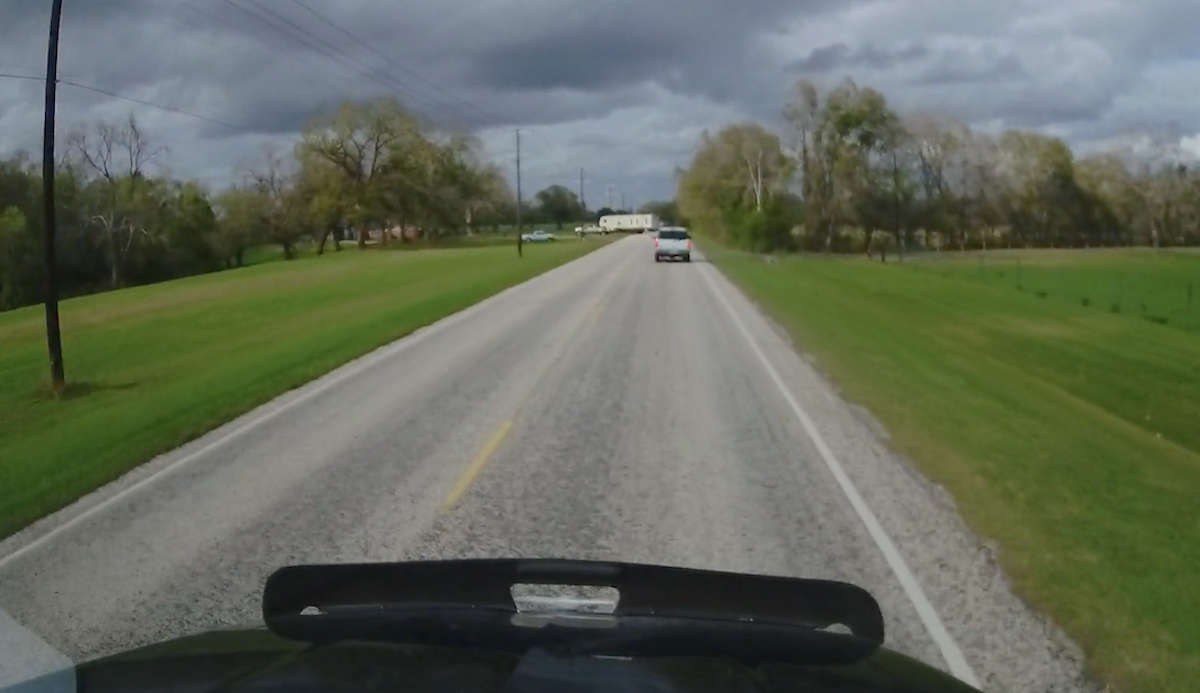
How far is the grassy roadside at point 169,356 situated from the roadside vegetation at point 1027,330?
26.8ft

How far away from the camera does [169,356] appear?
26.7 meters

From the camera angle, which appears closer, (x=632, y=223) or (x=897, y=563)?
(x=897, y=563)

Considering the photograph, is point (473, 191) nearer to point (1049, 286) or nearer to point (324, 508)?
point (1049, 286)

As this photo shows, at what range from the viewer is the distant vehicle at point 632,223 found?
190750 millimetres

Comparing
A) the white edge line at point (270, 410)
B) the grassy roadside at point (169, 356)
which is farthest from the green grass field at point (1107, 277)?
the white edge line at point (270, 410)

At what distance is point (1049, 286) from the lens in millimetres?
45594

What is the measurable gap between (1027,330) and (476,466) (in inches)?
897

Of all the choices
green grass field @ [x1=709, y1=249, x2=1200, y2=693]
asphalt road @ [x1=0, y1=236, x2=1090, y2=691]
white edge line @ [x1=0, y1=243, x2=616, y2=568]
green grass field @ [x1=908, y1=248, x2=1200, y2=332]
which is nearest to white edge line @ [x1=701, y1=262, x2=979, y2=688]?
asphalt road @ [x1=0, y1=236, x2=1090, y2=691]

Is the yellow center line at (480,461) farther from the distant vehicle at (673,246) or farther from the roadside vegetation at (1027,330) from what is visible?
the distant vehicle at (673,246)

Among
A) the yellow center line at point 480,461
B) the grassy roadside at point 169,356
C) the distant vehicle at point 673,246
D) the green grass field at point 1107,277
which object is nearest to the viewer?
the yellow center line at point 480,461

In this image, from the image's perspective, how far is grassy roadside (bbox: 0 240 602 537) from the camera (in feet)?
44.2

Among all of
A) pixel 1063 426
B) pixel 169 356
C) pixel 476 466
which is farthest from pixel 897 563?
pixel 169 356

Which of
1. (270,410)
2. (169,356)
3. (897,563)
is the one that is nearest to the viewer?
(897,563)

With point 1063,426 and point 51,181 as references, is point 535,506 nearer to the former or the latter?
point 1063,426
